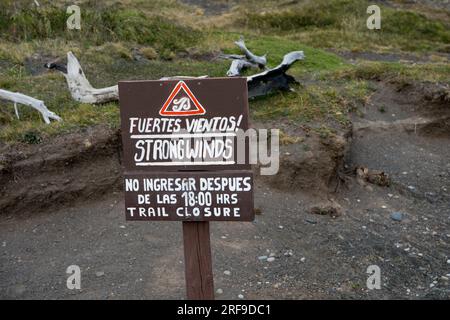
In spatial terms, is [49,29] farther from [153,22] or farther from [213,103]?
[213,103]

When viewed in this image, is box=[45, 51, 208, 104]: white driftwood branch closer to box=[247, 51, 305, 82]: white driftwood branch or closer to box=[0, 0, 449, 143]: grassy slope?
box=[0, 0, 449, 143]: grassy slope

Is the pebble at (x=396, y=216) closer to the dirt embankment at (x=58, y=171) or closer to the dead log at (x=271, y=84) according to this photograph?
the dead log at (x=271, y=84)

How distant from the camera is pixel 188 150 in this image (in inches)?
164

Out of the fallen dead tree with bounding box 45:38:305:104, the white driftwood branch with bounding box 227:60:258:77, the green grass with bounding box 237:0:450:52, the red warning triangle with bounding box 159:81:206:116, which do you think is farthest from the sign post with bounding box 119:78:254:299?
the green grass with bounding box 237:0:450:52

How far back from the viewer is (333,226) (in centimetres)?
692

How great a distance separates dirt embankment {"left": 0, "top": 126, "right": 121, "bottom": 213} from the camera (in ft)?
23.1

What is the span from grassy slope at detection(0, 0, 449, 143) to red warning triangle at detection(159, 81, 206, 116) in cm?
386

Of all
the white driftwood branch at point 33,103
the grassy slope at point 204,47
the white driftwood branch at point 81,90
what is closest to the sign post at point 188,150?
the grassy slope at point 204,47

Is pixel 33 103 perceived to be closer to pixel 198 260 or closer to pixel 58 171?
pixel 58 171

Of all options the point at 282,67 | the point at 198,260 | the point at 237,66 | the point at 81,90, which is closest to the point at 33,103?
the point at 81,90

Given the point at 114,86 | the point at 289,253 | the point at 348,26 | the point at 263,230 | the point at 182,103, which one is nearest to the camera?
the point at 182,103

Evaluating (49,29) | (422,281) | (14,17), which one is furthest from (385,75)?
(14,17)

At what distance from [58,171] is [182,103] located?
3670mm
